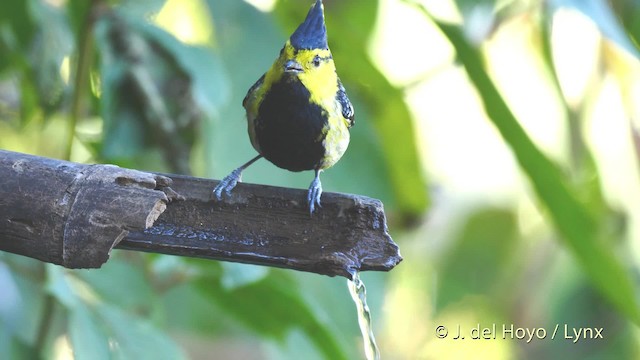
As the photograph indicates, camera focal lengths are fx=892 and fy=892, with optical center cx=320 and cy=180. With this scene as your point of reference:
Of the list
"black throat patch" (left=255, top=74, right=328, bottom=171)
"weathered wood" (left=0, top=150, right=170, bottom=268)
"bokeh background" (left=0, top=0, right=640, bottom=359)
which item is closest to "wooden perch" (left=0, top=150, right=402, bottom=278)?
"weathered wood" (left=0, top=150, right=170, bottom=268)

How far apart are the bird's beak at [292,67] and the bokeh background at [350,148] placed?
39cm

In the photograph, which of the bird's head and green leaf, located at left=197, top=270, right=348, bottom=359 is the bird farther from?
green leaf, located at left=197, top=270, right=348, bottom=359

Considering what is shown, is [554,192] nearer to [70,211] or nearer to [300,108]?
[300,108]

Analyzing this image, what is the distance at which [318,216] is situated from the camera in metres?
1.53

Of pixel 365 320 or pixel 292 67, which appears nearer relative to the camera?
pixel 292 67

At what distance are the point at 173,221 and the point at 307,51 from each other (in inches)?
15.9

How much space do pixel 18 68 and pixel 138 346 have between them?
2.93ft

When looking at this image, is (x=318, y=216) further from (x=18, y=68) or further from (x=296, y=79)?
(x=18, y=68)

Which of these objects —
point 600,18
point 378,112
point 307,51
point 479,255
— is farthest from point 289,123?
point 479,255

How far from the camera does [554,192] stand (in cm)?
202

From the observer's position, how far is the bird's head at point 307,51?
163cm

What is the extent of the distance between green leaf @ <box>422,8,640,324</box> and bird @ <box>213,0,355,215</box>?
426 millimetres

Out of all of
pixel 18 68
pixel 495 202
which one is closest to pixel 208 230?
pixel 18 68

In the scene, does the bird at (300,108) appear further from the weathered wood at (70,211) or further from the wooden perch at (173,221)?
the weathered wood at (70,211)
